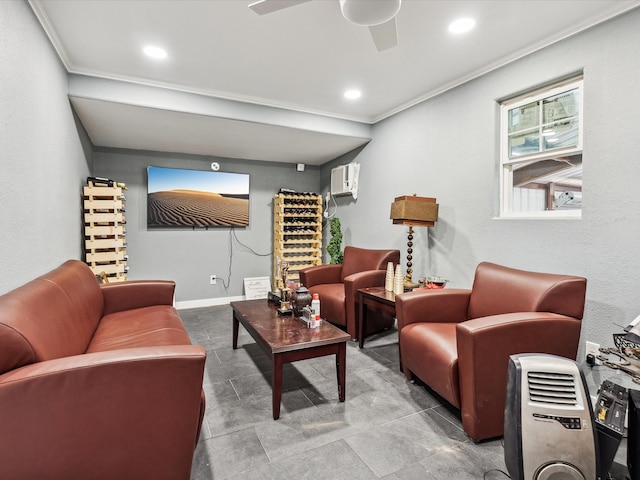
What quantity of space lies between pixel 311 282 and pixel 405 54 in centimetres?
261

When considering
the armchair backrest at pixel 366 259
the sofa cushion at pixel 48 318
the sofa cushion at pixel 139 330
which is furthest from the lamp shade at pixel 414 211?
the sofa cushion at pixel 48 318

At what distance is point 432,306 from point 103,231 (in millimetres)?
3425

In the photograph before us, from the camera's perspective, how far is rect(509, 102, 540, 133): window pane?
8.80 ft

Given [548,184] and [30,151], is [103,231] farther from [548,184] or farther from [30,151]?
[548,184]

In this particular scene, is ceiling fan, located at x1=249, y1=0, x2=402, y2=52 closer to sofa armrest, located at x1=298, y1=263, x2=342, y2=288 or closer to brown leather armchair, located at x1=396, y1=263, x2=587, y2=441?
brown leather armchair, located at x1=396, y1=263, x2=587, y2=441

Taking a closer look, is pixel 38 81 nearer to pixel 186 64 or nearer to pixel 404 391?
pixel 186 64

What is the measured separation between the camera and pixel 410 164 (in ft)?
12.4

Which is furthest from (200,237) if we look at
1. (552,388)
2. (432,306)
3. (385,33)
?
(552,388)

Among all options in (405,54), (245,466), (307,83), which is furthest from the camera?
(307,83)

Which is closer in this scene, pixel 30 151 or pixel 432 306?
pixel 30 151

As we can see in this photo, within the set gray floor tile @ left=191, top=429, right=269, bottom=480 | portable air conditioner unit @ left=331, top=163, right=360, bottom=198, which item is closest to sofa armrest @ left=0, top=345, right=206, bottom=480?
gray floor tile @ left=191, top=429, right=269, bottom=480

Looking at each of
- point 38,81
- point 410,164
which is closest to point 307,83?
point 410,164

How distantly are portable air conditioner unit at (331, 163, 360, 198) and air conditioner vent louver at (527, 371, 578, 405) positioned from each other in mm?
3754

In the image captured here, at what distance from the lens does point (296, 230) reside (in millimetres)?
5285
